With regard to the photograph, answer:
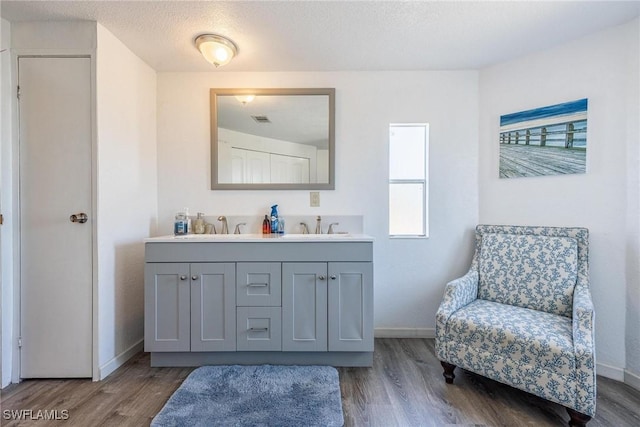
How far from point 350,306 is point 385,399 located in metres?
0.56

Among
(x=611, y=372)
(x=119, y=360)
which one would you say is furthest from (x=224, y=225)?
(x=611, y=372)

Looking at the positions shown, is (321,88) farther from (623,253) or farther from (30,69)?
(623,253)

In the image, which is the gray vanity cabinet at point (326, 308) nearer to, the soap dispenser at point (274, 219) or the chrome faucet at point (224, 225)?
the soap dispenser at point (274, 219)

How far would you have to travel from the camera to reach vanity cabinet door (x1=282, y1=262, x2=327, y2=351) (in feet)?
6.30

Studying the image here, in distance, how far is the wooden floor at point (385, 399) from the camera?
1.49 metres

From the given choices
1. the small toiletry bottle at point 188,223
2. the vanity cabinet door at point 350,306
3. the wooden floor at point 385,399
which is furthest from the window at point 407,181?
the small toiletry bottle at point 188,223

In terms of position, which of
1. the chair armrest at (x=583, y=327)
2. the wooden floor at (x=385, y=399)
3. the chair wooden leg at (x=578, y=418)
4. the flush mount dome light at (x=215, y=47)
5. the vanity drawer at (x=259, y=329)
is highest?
the flush mount dome light at (x=215, y=47)

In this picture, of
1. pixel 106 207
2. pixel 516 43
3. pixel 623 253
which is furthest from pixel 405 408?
pixel 516 43

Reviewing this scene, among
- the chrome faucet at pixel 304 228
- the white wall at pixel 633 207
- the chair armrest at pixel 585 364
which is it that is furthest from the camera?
the chrome faucet at pixel 304 228

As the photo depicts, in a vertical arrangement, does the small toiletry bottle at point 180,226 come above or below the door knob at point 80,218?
below

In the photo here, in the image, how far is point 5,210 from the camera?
5.76 ft

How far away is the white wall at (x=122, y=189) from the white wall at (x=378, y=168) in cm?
16

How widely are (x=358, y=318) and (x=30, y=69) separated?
106 inches

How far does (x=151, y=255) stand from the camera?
6.30 feet
